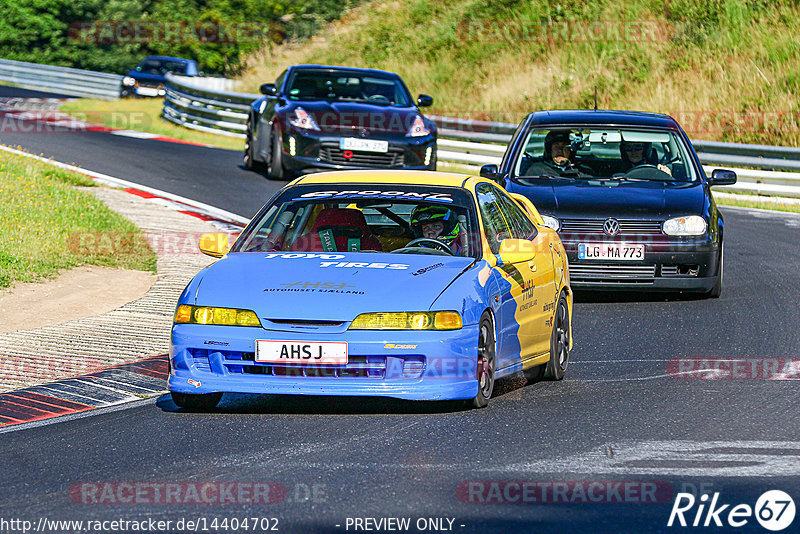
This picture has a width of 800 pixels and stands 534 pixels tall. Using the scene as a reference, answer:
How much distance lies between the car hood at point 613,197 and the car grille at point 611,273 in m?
0.43

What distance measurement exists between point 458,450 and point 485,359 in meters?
1.08

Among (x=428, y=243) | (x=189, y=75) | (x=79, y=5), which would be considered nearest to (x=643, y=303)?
(x=428, y=243)

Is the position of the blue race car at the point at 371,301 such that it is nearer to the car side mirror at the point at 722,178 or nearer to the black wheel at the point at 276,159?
the car side mirror at the point at 722,178

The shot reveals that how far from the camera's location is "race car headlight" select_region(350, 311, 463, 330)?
741 cm

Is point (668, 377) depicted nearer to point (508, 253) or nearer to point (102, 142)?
point (508, 253)

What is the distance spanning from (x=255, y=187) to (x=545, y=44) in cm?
1662

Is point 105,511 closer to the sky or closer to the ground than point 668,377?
closer to the sky

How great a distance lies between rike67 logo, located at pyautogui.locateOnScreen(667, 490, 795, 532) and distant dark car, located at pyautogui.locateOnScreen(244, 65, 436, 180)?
14.1 meters

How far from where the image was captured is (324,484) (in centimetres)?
610

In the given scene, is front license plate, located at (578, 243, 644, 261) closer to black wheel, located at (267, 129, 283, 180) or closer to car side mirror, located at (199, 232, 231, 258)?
car side mirror, located at (199, 232, 231, 258)

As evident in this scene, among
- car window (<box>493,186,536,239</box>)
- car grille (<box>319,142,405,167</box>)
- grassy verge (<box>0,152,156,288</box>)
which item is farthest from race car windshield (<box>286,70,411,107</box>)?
car window (<box>493,186,536,239</box>)

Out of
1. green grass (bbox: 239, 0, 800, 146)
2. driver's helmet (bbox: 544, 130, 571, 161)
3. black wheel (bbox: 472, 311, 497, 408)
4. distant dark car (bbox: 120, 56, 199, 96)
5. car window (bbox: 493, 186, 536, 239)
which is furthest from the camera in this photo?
distant dark car (bbox: 120, 56, 199, 96)

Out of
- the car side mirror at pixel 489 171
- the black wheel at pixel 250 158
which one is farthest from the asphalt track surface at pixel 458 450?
the black wheel at pixel 250 158

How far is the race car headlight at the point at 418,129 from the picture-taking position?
20056 mm
